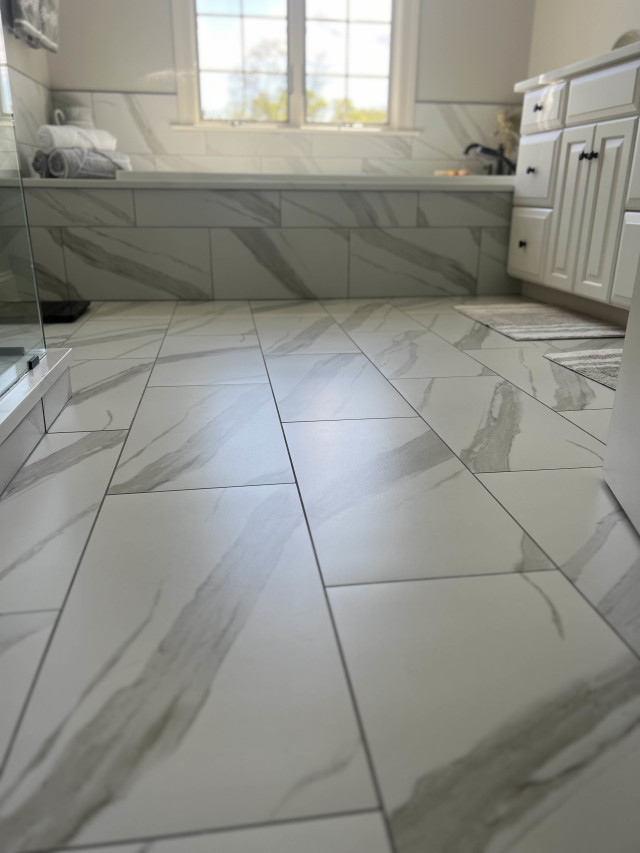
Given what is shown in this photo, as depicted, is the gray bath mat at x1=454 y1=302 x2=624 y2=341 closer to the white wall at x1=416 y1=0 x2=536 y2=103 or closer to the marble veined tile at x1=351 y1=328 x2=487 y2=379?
the marble veined tile at x1=351 y1=328 x2=487 y2=379

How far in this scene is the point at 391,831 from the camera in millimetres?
566

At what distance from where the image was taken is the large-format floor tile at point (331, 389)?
156cm

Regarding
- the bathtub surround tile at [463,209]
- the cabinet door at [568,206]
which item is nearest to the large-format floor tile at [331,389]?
the cabinet door at [568,206]

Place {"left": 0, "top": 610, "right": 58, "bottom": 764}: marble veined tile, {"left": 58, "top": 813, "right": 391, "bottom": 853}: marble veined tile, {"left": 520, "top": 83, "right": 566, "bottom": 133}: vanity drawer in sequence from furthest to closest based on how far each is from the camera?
{"left": 520, "top": 83, "right": 566, "bottom": 133}: vanity drawer → {"left": 0, "top": 610, "right": 58, "bottom": 764}: marble veined tile → {"left": 58, "top": 813, "right": 391, "bottom": 853}: marble veined tile

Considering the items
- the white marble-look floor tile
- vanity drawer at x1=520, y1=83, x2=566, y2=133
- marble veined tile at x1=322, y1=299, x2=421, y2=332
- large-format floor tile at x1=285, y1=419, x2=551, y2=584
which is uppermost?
vanity drawer at x1=520, y1=83, x2=566, y2=133

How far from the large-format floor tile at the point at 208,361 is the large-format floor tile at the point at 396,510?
1.52 ft

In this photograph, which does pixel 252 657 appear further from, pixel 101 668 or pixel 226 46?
pixel 226 46

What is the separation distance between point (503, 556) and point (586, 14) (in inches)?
134

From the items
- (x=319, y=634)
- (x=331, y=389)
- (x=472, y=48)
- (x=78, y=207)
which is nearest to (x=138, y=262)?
(x=78, y=207)

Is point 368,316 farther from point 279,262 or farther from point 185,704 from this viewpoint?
point 185,704

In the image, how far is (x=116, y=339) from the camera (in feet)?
7.51

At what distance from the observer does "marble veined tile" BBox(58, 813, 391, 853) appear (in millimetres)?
A: 548

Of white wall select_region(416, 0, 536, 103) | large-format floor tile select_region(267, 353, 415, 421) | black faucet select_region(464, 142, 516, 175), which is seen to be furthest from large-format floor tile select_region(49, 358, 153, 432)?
white wall select_region(416, 0, 536, 103)

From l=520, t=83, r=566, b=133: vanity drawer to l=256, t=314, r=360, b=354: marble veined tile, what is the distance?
3.79ft
